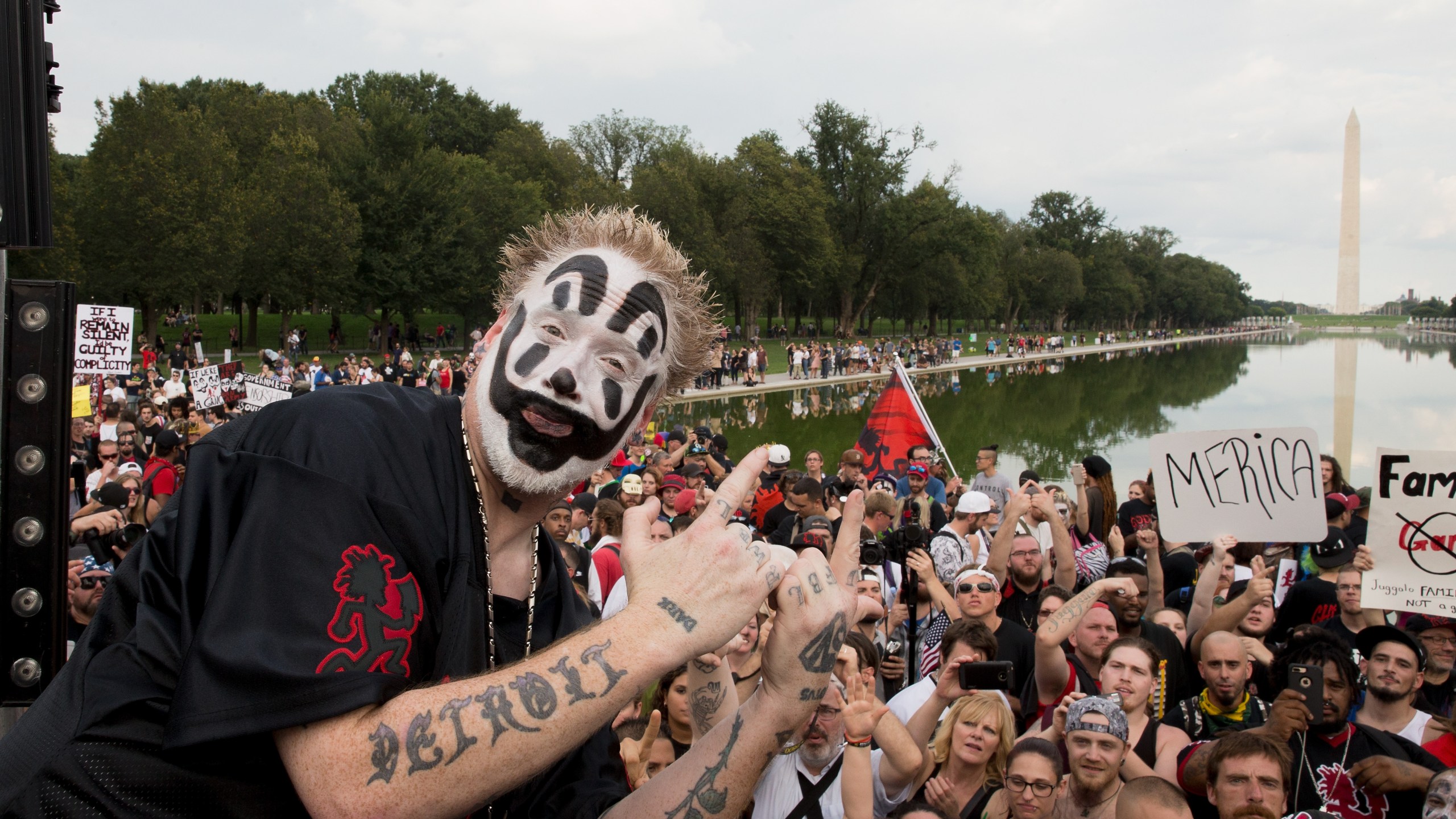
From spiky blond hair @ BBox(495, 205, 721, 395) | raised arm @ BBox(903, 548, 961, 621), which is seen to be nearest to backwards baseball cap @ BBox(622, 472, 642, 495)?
raised arm @ BBox(903, 548, 961, 621)

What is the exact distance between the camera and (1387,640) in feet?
18.8

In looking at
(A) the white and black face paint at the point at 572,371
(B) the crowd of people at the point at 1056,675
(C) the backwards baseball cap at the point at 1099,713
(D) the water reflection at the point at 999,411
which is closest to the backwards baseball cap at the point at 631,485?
(B) the crowd of people at the point at 1056,675

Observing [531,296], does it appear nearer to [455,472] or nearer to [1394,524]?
[455,472]

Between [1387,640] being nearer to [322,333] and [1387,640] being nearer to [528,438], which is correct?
[528,438]

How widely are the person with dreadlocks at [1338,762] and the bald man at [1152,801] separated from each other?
0.63 meters

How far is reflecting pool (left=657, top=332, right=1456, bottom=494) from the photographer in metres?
29.1

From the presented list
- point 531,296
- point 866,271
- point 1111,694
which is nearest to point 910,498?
point 1111,694

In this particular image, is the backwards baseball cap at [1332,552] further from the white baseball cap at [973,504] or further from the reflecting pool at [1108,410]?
the reflecting pool at [1108,410]

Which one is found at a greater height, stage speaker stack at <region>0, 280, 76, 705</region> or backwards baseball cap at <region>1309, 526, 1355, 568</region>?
stage speaker stack at <region>0, 280, 76, 705</region>

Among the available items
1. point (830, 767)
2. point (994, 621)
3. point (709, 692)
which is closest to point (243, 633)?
point (709, 692)

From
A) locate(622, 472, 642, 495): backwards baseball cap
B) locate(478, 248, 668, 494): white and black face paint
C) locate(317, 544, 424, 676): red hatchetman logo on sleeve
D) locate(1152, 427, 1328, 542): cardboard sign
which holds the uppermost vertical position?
locate(478, 248, 668, 494): white and black face paint

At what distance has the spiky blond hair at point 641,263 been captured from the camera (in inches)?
87.4

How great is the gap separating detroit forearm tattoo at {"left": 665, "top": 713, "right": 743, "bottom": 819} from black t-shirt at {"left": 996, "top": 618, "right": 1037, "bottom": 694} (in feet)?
15.9

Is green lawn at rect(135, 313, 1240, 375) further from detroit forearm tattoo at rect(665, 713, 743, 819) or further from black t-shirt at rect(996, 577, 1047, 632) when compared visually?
detroit forearm tattoo at rect(665, 713, 743, 819)
